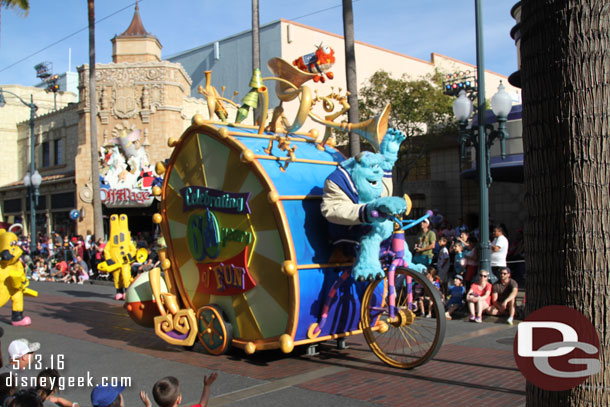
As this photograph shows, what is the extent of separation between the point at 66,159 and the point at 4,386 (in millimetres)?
34497

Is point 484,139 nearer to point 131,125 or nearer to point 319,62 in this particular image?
point 319,62

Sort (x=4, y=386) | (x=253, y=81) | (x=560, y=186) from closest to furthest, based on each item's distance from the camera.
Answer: (x=560, y=186)
(x=4, y=386)
(x=253, y=81)

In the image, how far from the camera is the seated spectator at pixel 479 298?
396 inches

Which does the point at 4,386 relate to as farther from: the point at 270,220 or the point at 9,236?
the point at 9,236

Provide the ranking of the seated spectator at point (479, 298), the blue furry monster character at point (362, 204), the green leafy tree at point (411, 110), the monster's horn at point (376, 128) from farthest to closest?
the green leafy tree at point (411, 110), the seated spectator at point (479, 298), the monster's horn at point (376, 128), the blue furry monster character at point (362, 204)

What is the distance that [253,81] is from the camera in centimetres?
780

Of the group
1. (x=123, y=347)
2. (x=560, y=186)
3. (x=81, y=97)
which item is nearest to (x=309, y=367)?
(x=123, y=347)

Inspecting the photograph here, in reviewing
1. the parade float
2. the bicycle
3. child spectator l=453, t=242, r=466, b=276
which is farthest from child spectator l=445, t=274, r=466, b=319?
the bicycle

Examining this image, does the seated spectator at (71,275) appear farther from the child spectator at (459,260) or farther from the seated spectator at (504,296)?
the seated spectator at (504,296)

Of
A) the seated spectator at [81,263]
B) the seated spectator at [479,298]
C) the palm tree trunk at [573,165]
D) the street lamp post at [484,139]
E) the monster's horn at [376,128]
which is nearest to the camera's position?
the palm tree trunk at [573,165]

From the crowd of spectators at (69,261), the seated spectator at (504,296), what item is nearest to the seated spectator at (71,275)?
the crowd of spectators at (69,261)

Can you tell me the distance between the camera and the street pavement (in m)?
5.64

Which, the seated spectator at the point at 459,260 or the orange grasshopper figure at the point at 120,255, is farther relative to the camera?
the orange grasshopper figure at the point at 120,255

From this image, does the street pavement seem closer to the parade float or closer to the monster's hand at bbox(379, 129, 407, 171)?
the parade float
